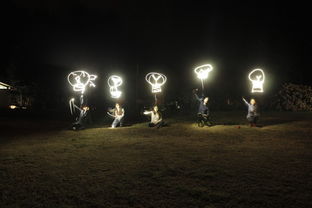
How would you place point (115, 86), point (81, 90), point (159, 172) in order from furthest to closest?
point (115, 86)
point (81, 90)
point (159, 172)

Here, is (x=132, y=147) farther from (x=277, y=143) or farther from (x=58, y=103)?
(x=58, y=103)

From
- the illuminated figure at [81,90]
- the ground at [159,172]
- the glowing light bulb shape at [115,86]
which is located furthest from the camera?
the glowing light bulb shape at [115,86]

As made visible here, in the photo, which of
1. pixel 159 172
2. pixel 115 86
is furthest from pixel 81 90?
pixel 159 172

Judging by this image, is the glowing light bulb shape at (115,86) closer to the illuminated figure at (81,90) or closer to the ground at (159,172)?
the illuminated figure at (81,90)

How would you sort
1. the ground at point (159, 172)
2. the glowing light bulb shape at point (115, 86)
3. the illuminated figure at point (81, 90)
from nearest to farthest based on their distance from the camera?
1. the ground at point (159, 172)
2. the illuminated figure at point (81, 90)
3. the glowing light bulb shape at point (115, 86)

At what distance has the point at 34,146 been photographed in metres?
10.4

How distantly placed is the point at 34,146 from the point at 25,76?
96.0 feet

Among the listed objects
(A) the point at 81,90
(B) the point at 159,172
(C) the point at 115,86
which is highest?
(C) the point at 115,86

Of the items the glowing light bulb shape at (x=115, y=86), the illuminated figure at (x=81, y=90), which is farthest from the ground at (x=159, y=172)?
the glowing light bulb shape at (x=115, y=86)

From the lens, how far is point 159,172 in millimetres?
6684

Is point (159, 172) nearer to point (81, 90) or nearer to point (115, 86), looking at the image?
point (81, 90)

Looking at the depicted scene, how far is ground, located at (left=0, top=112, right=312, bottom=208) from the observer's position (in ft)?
16.6

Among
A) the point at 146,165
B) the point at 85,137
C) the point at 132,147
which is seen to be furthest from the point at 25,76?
the point at 146,165

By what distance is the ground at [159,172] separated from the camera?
16.6 ft
